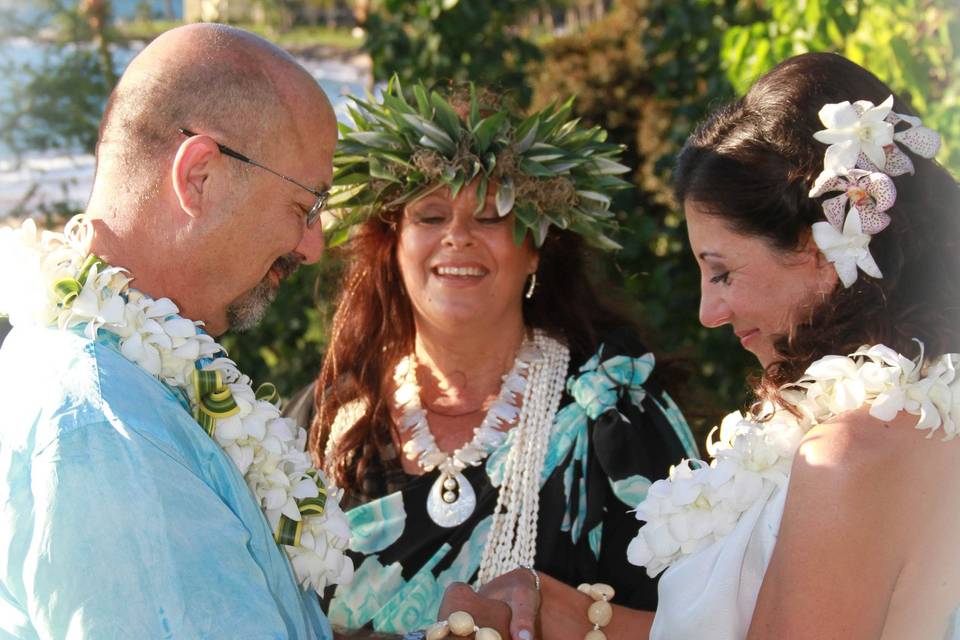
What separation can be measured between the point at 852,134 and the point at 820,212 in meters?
0.16

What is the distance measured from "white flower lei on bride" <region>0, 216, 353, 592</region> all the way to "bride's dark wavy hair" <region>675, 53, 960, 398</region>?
103cm

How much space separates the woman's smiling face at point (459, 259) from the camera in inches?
138

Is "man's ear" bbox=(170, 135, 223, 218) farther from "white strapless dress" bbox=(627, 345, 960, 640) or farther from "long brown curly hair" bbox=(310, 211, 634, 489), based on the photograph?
"long brown curly hair" bbox=(310, 211, 634, 489)

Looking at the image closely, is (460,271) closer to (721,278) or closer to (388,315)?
(388,315)

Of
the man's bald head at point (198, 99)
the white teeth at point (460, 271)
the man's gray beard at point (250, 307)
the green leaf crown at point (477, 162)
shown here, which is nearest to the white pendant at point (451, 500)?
the white teeth at point (460, 271)

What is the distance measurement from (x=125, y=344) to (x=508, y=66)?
3744mm

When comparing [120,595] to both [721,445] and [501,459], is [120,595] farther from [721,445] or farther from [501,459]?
[501,459]

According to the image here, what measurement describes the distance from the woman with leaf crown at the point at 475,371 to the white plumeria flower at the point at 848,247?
118cm

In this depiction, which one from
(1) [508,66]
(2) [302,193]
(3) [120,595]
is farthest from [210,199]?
(1) [508,66]

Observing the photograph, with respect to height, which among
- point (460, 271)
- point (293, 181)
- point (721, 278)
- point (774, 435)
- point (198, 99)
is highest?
point (198, 99)

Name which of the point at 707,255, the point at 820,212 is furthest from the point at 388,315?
the point at 820,212

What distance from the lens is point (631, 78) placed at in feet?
20.8

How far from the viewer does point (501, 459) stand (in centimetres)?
335

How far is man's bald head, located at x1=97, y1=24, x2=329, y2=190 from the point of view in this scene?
7.38 ft
